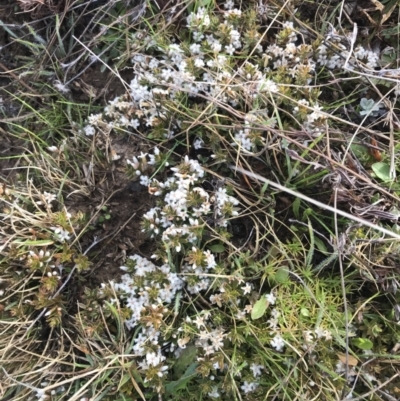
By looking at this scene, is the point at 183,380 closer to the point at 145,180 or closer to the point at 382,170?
the point at 145,180

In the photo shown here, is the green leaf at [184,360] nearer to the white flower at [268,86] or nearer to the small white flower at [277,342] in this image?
the small white flower at [277,342]

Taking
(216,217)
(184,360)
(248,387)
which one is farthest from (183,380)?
(216,217)

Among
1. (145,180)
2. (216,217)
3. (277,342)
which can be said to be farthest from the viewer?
(145,180)

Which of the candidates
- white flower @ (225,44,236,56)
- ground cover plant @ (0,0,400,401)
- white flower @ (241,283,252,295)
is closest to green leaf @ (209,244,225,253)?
ground cover plant @ (0,0,400,401)

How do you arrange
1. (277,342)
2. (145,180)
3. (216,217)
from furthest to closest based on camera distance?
(145,180) < (216,217) < (277,342)

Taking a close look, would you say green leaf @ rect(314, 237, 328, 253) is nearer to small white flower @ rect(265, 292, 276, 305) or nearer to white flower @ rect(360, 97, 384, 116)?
small white flower @ rect(265, 292, 276, 305)


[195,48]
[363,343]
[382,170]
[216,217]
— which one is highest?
[195,48]
